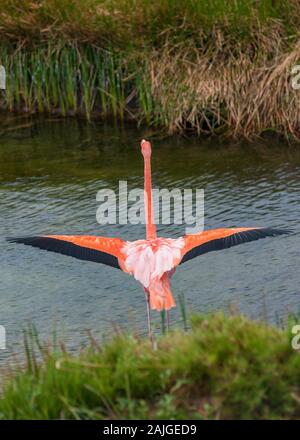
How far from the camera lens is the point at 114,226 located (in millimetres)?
8250

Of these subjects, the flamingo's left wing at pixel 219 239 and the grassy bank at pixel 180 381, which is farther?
the flamingo's left wing at pixel 219 239

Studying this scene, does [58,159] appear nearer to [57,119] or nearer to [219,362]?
[57,119]

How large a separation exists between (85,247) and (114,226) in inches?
71.0

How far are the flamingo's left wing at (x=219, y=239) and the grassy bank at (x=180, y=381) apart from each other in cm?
195

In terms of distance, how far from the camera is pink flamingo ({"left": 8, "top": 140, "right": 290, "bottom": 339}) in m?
6.25

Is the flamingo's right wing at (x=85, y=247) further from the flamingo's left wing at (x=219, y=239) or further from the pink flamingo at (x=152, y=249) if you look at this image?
the flamingo's left wing at (x=219, y=239)

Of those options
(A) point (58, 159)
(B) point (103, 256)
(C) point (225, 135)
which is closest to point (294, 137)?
(C) point (225, 135)

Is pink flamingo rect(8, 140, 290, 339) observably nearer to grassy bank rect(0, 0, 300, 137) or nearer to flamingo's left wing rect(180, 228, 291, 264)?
flamingo's left wing rect(180, 228, 291, 264)

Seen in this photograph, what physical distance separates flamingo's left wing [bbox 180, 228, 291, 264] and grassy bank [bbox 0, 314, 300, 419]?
1946mm

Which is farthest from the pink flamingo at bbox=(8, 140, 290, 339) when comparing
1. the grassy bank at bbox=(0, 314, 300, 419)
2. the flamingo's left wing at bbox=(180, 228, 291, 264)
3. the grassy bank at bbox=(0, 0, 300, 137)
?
the grassy bank at bbox=(0, 0, 300, 137)

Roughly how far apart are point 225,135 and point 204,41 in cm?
92

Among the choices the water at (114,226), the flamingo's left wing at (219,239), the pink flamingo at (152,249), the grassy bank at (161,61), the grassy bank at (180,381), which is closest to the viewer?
the grassy bank at (180,381)

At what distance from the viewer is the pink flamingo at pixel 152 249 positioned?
6254 mm

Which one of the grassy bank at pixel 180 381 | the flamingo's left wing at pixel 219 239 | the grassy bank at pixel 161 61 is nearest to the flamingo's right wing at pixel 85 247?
the flamingo's left wing at pixel 219 239
